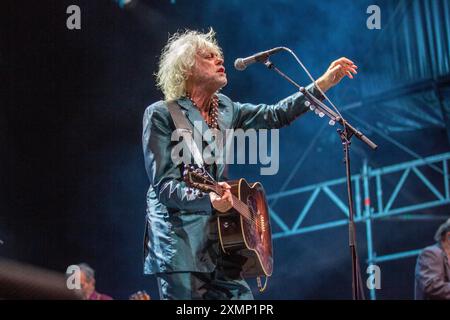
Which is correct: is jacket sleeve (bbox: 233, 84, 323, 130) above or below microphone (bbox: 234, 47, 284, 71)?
below

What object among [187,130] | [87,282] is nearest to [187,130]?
[187,130]

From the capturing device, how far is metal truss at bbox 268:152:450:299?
770cm

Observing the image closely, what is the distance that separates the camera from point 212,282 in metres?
3.69

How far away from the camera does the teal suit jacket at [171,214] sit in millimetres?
3549

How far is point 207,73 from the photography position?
4.15m

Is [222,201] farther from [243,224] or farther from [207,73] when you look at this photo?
[207,73]

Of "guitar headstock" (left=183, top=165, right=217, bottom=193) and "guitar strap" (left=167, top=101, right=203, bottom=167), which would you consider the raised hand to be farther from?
"guitar headstock" (left=183, top=165, right=217, bottom=193)

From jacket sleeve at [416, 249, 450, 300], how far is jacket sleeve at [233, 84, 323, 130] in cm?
252

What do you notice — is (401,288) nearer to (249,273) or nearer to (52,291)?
(52,291)

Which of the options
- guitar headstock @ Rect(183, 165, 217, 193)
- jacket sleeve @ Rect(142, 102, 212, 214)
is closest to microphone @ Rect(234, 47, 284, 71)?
jacket sleeve @ Rect(142, 102, 212, 214)

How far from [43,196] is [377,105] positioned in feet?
12.6

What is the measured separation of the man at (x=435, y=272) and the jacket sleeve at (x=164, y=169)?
10.3 ft

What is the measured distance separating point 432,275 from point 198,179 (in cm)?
328

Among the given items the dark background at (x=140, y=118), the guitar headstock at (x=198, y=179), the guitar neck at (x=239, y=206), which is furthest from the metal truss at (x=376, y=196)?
the guitar headstock at (x=198, y=179)
